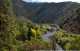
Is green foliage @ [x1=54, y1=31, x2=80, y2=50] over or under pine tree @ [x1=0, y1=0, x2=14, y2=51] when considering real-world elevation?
under

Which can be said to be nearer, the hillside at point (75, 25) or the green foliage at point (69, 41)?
the green foliage at point (69, 41)

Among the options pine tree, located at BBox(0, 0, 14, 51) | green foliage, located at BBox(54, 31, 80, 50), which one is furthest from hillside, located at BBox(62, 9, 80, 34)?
pine tree, located at BBox(0, 0, 14, 51)

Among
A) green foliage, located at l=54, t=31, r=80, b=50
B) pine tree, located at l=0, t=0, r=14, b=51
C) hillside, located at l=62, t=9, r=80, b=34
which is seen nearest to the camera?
green foliage, located at l=54, t=31, r=80, b=50

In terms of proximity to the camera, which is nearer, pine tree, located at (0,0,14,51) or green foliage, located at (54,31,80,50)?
green foliage, located at (54,31,80,50)

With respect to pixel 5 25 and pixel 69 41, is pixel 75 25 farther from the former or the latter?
pixel 5 25

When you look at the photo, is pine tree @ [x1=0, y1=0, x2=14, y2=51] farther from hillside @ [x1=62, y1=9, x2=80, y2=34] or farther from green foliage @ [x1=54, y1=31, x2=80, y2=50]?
hillside @ [x1=62, y1=9, x2=80, y2=34]

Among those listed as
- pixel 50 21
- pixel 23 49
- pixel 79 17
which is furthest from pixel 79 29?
pixel 50 21

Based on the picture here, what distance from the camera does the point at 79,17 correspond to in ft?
160

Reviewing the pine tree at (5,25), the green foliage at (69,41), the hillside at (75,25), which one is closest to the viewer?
the green foliage at (69,41)

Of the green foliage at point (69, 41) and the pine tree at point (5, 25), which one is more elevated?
the pine tree at point (5, 25)

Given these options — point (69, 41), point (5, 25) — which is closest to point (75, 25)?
point (69, 41)

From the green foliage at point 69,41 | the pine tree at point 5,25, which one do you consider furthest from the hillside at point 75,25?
the pine tree at point 5,25

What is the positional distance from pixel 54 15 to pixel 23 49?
14129cm

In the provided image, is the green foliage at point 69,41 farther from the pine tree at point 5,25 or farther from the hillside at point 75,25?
the hillside at point 75,25
